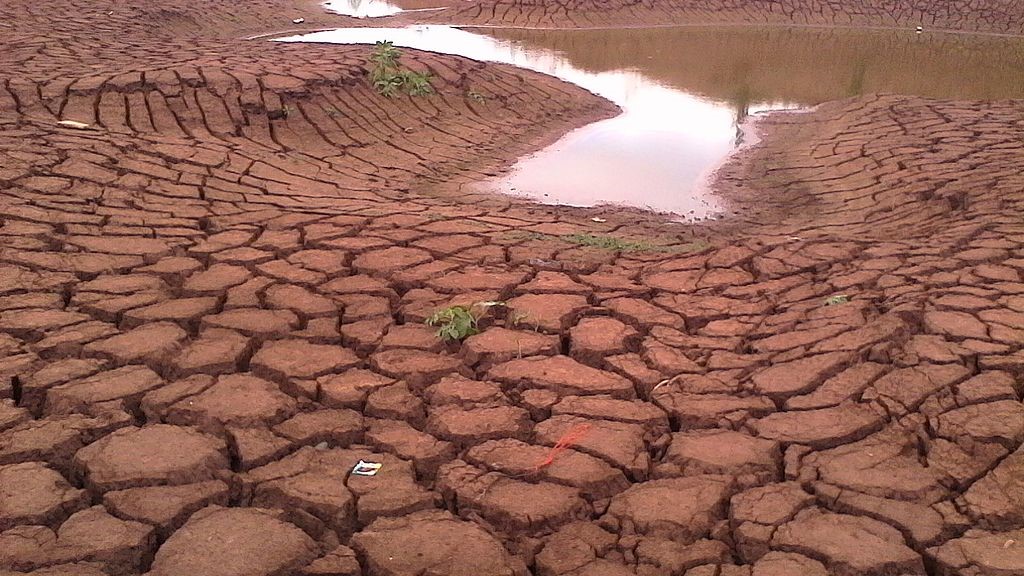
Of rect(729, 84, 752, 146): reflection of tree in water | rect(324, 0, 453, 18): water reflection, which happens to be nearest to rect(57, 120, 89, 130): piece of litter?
rect(729, 84, 752, 146): reflection of tree in water

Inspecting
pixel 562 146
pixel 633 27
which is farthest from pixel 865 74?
pixel 562 146

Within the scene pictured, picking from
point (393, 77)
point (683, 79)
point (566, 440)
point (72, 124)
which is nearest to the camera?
point (566, 440)

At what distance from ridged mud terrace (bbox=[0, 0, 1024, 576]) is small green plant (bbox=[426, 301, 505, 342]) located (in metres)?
0.05

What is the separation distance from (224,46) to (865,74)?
9.42 m

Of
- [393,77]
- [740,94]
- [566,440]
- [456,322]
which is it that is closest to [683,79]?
[740,94]

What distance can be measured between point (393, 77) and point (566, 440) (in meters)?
6.10

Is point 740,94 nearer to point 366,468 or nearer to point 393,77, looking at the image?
point 393,77

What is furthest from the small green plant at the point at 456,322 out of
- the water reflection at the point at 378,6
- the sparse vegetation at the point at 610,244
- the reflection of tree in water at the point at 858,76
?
the water reflection at the point at 378,6

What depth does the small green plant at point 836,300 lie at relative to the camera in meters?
3.37

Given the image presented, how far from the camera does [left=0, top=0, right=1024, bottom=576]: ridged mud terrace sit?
204 cm

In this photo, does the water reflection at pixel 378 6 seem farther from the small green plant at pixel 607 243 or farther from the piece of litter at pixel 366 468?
the piece of litter at pixel 366 468

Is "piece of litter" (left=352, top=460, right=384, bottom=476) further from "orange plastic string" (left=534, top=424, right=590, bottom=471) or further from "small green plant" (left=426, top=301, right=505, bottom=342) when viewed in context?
"small green plant" (left=426, top=301, right=505, bottom=342)

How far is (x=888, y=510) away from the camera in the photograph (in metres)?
2.11

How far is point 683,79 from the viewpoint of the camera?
11109mm
